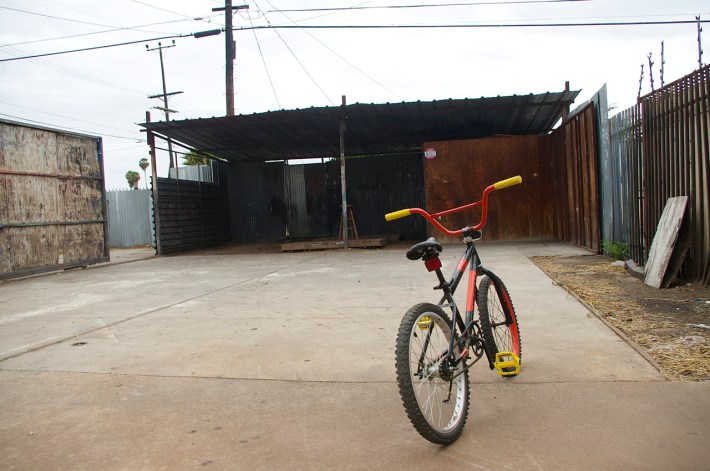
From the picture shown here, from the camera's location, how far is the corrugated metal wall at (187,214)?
15.1 meters

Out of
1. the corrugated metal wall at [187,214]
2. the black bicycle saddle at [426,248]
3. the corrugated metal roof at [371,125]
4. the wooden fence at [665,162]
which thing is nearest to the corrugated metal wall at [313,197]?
the corrugated metal roof at [371,125]

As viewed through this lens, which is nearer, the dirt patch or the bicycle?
the bicycle

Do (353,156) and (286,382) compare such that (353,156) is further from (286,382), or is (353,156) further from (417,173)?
(286,382)

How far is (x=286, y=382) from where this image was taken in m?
3.36

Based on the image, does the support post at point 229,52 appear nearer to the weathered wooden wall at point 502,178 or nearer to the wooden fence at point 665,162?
the weathered wooden wall at point 502,178

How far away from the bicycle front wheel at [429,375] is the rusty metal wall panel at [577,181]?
7.78 meters

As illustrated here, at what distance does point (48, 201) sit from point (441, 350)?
11118mm

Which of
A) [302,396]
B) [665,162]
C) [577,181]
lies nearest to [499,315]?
[302,396]

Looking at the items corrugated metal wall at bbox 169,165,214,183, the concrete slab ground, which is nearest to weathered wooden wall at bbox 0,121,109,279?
the concrete slab ground

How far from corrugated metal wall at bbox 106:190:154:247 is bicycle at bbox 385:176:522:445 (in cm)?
2010

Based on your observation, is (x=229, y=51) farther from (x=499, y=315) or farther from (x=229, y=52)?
(x=499, y=315)

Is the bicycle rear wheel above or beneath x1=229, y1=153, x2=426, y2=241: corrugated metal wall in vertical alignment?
beneath

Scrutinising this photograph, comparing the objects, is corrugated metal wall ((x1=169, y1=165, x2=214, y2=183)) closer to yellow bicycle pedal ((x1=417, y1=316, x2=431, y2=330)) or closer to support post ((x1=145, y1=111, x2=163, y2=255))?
support post ((x1=145, y1=111, x2=163, y2=255))

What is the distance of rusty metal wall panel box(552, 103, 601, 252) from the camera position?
9.30m
